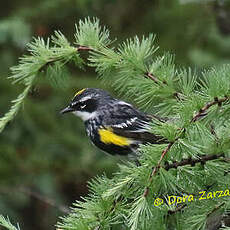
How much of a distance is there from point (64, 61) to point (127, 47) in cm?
33

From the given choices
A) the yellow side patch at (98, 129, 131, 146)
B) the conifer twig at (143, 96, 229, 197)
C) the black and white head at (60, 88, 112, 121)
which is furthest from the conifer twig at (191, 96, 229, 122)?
the black and white head at (60, 88, 112, 121)

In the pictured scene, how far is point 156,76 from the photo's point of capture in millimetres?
2289

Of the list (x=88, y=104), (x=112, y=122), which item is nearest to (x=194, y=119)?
(x=112, y=122)

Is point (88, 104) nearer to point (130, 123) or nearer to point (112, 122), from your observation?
point (112, 122)

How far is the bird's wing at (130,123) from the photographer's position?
3.03 m

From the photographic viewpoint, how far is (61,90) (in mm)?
4551

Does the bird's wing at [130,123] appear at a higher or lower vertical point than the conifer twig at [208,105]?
higher

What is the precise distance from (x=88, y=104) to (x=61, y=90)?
1.22m

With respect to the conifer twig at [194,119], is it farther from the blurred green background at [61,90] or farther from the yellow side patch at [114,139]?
the blurred green background at [61,90]

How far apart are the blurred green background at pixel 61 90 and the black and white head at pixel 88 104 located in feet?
1.91

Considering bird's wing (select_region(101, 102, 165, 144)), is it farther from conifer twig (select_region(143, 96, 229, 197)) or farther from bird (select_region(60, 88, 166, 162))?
conifer twig (select_region(143, 96, 229, 197))

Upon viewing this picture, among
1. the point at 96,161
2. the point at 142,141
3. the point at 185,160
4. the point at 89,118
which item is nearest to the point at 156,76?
the point at 185,160

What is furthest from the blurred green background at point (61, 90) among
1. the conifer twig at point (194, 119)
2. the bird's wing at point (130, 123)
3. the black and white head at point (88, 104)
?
the conifer twig at point (194, 119)

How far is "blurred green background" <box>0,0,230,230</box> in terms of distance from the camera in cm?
417
